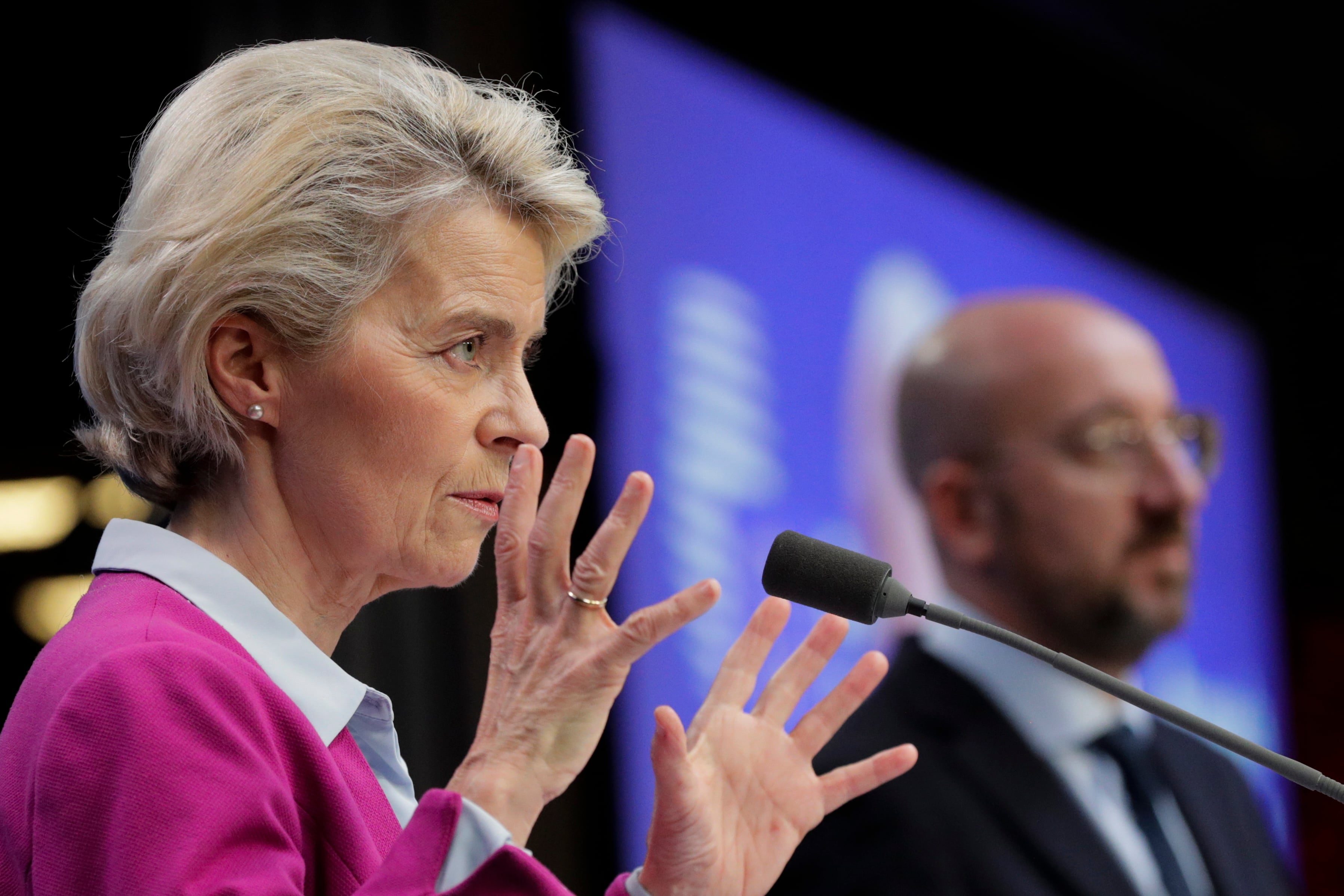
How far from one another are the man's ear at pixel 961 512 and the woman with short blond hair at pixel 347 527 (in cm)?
139

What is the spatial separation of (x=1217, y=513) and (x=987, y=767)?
2931 mm

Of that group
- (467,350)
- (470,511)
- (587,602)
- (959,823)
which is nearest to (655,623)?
(587,602)

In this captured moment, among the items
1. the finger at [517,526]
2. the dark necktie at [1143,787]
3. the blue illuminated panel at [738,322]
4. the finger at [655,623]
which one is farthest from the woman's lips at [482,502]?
the dark necktie at [1143,787]

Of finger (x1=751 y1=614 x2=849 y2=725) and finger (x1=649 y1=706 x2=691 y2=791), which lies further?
finger (x1=751 y1=614 x2=849 y2=725)

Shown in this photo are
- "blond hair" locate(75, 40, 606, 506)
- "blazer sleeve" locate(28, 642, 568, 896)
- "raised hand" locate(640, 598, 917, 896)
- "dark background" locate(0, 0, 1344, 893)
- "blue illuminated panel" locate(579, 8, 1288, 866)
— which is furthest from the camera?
"blue illuminated panel" locate(579, 8, 1288, 866)

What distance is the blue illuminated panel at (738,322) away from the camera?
2791 mm

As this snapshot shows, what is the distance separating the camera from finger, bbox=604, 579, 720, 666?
1168 millimetres

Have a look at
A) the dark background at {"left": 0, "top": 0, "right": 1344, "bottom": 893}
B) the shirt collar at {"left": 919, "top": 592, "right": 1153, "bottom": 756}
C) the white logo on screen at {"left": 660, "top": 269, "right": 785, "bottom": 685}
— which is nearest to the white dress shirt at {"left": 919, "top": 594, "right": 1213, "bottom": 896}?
the shirt collar at {"left": 919, "top": 592, "right": 1153, "bottom": 756}

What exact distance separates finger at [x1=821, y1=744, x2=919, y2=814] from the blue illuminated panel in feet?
4.00

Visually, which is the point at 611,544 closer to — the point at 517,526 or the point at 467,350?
the point at 517,526

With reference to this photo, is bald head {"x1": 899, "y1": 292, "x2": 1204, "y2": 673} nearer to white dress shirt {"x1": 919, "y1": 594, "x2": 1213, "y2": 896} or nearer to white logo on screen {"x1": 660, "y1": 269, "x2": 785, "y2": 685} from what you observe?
white dress shirt {"x1": 919, "y1": 594, "x2": 1213, "y2": 896}

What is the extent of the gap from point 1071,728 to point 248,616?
180 cm

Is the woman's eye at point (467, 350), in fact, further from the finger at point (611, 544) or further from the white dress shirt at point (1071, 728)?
the white dress shirt at point (1071, 728)

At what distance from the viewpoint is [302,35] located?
251 cm
